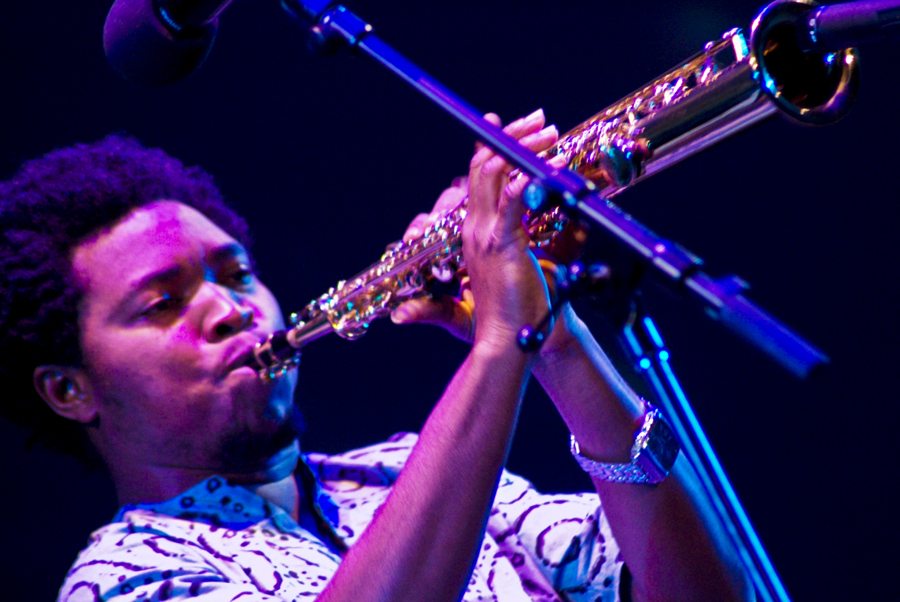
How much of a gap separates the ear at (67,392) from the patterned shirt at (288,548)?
298 millimetres

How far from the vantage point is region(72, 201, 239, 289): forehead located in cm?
181

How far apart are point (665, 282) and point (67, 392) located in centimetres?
170

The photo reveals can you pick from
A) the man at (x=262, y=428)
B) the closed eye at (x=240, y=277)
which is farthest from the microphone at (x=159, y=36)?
the closed eye at (x=240, y=277)

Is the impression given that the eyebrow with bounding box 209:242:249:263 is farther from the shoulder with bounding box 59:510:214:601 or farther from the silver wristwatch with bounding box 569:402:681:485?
the silver wristwatch with bounding box 569:402:681:485

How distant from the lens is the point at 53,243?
6.26 ft

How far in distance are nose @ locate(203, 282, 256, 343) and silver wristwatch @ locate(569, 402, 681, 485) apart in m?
0.85

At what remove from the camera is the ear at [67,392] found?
72.7 inches

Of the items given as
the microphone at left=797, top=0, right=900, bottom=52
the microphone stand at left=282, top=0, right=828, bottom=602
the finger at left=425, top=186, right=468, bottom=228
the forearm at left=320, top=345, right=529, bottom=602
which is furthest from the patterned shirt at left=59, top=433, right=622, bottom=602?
the microphone at left=797, top=0, right=900, bottom=52

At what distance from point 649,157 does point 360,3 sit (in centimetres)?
148

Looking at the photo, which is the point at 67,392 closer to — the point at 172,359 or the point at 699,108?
the point at 172,359

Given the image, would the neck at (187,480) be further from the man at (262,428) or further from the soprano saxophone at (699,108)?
the soprano saxophone at (699,108)

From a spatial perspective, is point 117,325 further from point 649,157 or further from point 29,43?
point 649,157

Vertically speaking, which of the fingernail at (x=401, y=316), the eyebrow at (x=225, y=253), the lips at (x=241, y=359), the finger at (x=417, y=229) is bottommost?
the fingernail at (x=401, y=316)

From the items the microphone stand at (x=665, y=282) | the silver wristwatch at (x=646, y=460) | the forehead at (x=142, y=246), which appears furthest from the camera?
the forehead at (x=142, y=246)
